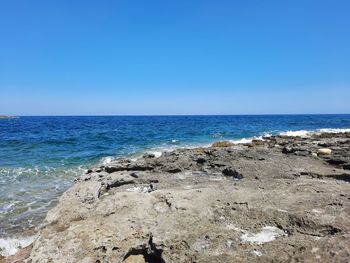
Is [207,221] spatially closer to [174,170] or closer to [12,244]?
[174,170]

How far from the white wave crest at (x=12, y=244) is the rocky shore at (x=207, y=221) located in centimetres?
91

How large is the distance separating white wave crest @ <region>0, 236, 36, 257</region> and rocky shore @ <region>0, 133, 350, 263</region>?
3.00 ft

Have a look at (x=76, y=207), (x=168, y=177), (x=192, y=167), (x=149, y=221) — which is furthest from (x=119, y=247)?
(x=192, y=167)

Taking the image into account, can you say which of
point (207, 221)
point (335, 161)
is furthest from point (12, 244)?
point (335, 161)

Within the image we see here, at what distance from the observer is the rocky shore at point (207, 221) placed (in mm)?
3742

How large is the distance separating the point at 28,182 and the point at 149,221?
9405 mm

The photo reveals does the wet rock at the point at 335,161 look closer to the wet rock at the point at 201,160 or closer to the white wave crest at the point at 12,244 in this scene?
the wet rock at the point at 201,160

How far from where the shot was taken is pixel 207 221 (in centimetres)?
447

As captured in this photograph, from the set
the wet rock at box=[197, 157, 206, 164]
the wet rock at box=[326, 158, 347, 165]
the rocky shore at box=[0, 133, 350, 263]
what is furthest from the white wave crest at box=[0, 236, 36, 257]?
the wet rock at box=[326, 158, 347, 165]

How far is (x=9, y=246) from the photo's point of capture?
652 centimetres

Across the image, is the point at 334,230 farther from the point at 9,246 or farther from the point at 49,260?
the point at 9,246

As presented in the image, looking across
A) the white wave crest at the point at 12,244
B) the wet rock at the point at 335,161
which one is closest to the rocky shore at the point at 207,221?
the white wave crest at the point at 12,244

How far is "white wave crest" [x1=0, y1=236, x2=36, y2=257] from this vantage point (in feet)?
20.5

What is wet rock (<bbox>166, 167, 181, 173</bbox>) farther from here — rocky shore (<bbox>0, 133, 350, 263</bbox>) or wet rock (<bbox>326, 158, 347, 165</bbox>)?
wet rock (<bbox>326, 158, 347, 165</bbox>)
